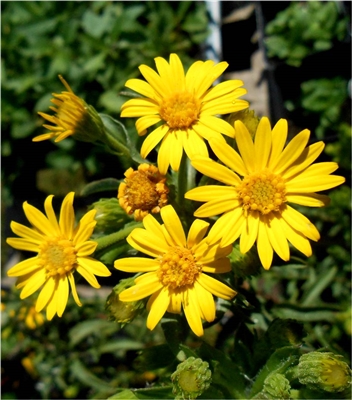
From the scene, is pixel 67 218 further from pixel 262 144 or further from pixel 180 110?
pixel 262 144

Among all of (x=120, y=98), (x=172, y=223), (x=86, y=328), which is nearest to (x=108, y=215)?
(x=172, y=223)

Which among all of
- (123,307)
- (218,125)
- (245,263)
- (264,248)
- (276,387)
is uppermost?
(218,125)

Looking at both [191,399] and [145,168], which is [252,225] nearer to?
[145,168]

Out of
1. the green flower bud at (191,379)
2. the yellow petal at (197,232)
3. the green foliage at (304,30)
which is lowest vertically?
the green flower bud at (191,379)

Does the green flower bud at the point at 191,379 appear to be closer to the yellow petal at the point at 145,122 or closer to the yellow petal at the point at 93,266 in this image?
the yellow petal at the point at 93,266

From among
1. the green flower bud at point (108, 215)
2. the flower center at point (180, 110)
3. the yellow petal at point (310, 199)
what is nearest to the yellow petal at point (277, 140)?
the yellow petal at point (310, 199)

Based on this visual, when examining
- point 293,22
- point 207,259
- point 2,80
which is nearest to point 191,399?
point 207,259
